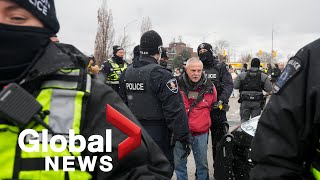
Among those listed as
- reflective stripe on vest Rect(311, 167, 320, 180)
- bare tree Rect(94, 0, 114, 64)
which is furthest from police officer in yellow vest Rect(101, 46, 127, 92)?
bare tree Rect(94, 0, 114, 64)

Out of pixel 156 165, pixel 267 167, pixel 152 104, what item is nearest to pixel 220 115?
pixel 152 104

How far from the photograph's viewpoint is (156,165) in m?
1.61

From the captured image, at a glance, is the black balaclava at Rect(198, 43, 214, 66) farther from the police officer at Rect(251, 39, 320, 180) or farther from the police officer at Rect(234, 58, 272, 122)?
the police officer at Rect(251, 39, 320, 180)

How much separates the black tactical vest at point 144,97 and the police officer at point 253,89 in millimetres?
4177

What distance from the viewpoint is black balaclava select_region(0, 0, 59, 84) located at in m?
1.51

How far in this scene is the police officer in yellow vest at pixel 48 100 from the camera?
56.0 inches

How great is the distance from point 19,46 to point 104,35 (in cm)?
2614

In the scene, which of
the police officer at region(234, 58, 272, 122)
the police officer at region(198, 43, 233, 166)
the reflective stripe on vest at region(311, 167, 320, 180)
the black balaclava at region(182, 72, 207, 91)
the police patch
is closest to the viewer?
the reflective stripe on vest at region(311, 167, 320, 180)

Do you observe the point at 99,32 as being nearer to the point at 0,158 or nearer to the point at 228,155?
the point at 228,155

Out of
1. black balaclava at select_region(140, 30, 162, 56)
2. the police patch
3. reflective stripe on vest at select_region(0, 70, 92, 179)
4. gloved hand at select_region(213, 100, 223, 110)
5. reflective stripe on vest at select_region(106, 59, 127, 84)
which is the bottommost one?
gloved hand at select_region(213, 100, 223, 110)

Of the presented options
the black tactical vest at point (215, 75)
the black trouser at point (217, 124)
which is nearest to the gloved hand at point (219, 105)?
the black trouser at point (217, 124)

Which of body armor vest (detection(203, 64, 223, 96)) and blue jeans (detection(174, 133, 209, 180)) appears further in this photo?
body armor vest (detection(203, 64, 223, 96))

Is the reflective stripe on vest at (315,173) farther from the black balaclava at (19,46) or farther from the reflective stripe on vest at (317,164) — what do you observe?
the black balaclava at (19,46)

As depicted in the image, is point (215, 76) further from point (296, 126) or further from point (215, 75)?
point (296, 126)
